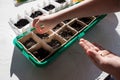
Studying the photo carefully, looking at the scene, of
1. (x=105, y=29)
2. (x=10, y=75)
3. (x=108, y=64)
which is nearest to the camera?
(x=108, y=64)

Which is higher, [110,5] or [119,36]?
[110,5]

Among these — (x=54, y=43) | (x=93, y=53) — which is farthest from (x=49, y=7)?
(x=93, y=53)

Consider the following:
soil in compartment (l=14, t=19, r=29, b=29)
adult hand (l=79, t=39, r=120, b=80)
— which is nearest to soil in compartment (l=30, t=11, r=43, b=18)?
soil in compartment (l=14, t=19, r=29, b=29)

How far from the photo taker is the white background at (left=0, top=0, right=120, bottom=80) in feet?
1.77

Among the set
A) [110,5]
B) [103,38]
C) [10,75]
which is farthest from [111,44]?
[10,75]

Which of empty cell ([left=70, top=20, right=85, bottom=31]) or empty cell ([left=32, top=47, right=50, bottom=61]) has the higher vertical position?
empty cell ([left=70, top=20, right=85, bottom=31])

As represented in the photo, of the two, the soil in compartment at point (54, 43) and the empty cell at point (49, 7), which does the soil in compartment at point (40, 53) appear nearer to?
the soil in compartment at point (54, 43)

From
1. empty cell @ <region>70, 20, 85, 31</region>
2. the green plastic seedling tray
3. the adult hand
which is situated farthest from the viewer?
empty cell @ <region>70, 20, 85, 31</region>

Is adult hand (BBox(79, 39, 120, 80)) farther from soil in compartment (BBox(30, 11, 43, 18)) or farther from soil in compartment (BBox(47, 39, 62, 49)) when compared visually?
soil in compartment (BBox(30, 11, 43, 18))

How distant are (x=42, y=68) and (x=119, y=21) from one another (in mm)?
336

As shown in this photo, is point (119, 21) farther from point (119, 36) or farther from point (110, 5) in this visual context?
point (110, 5)

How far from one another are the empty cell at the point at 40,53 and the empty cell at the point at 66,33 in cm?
8

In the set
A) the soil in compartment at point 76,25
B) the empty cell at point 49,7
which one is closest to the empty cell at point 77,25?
the soil in compartment at point 76,25

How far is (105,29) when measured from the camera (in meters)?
0.67
